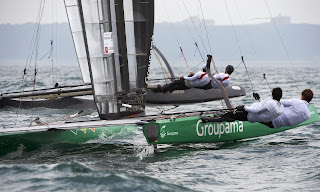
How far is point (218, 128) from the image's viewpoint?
698 centimetres

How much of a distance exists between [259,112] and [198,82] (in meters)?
3.91

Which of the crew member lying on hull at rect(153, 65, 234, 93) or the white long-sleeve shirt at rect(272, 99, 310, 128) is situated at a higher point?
the crew member lying on hull at rect(153, 65, 234, 93)

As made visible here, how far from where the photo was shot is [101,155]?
6.48m

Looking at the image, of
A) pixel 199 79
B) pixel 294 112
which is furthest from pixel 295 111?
pixel 199 79

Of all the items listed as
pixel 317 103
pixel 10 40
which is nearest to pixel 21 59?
pixel 10 40

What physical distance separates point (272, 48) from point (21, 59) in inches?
2704

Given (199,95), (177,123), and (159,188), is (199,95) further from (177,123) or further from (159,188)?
(159,188)

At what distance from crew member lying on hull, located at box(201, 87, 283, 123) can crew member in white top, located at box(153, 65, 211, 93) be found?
342 cm

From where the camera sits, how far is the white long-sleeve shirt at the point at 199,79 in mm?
10352

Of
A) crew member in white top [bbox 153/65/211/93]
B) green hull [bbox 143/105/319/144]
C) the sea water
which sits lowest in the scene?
the sea water

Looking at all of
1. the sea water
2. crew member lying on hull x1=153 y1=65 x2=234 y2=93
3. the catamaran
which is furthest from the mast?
crew member lying on hull x1=153 y1=65 x2=234 y2=93

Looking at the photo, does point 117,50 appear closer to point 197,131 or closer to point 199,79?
point 197,131

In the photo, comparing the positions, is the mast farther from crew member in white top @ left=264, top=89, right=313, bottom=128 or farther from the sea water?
crew member in white top @ left=264, top=89, right=313, bottom=128

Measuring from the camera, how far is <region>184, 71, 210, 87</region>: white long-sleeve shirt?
10352 mm
